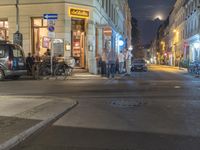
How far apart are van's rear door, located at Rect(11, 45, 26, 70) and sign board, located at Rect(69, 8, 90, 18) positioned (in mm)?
7018

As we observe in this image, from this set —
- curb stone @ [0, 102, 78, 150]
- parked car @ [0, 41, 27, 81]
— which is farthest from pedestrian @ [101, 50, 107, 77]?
curb stone @ [0, 102, 78, 150]

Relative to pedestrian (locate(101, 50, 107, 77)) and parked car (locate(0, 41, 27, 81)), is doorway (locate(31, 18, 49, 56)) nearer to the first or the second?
pedestrian (locate(101, 50, 107, 77))

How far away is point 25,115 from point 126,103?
404 cm

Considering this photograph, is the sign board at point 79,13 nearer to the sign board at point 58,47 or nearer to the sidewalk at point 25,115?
the sign board at point 58,47

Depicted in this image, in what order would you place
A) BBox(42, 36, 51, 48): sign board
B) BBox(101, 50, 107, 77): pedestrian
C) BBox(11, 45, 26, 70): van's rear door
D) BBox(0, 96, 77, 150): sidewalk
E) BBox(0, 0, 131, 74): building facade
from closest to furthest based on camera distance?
BBox(0, 96, 77, 150): sidewalk
BBox(11, 45, 26, 70): van's rear door
BBox(42, 36, 51, 48): sign board
BBox(101, 50, 107, 77): pedestrian
BBox(0, 0, 131, 74): building facade

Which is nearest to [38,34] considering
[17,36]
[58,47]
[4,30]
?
[17,36]

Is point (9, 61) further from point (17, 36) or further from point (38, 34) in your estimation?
point (38, 34)

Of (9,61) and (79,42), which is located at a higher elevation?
(79,42)

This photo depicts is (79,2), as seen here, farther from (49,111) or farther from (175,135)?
(175,135)

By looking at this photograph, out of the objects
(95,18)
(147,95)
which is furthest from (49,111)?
(95,18)

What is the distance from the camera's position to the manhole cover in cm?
1273

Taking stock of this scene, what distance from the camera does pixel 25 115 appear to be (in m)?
10.1

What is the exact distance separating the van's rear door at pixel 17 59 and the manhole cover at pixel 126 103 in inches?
433

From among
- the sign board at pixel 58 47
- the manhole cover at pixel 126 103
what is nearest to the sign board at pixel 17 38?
the sign board at pixel 58 47
